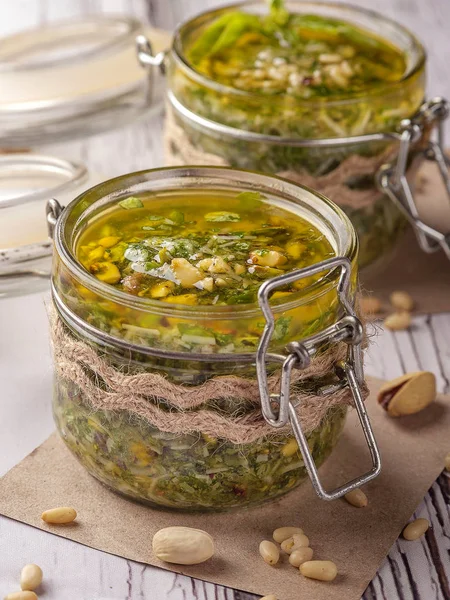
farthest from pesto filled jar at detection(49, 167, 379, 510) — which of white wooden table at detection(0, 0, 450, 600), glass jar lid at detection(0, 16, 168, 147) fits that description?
glass jar lid at detection(0, 16, 168, 147)

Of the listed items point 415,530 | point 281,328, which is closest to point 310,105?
point 281,328

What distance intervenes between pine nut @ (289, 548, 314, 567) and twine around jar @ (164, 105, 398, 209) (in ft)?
2.48

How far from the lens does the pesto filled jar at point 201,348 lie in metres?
1.31

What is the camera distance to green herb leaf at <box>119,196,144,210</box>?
156 cm

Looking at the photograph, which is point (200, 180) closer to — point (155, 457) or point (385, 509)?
point (155, 457)

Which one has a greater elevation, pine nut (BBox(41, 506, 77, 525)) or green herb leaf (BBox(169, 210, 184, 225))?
green herb leaf (BBox(169, 210, 184, 225))

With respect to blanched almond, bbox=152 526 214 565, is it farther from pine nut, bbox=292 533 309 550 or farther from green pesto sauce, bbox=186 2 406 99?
green pesto sauce, bbox=186 2 406 99

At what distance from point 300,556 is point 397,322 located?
2.39 ft

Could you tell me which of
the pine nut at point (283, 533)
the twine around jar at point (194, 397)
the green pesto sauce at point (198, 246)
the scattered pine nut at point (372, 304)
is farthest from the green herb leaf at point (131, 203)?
the scattered pine nut at point (372, 304)

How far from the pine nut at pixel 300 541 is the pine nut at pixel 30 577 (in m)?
0.35

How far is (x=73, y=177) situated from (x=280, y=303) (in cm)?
81

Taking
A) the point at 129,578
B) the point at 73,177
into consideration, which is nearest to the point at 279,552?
the point at 129,578

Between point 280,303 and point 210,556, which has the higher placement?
point 280,303

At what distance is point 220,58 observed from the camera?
2.17 meters
